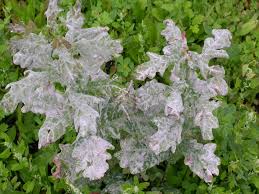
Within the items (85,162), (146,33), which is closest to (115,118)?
(85,162)

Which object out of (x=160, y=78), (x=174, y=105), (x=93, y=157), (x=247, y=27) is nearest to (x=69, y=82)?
(x=93, y=157)

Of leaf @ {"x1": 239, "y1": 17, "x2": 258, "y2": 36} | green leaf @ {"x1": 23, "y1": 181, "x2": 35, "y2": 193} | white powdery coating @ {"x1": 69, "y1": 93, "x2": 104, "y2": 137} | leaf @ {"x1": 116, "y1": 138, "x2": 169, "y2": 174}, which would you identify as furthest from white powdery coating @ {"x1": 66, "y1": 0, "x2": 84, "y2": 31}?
leaf @ {"x1": 239, "y1": 17, "x2": 258, "y2": 36}

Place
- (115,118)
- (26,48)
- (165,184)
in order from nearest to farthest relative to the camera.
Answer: (26,48) → (115,118) → (165,184)

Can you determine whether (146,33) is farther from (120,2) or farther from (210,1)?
(210,1)

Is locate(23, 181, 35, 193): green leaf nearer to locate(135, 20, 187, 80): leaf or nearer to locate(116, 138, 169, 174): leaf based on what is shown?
locate(116, 138, 169, 174): leaf

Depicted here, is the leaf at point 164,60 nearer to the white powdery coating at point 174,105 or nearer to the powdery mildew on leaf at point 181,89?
the powdery mildew on leaf at point 181,89

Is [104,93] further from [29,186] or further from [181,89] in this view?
[29,186]

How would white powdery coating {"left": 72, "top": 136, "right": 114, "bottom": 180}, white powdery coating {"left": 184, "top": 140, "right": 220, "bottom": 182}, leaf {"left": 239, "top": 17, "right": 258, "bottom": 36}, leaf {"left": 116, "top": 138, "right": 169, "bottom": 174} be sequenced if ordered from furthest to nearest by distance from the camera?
leaf {"left": 239, "top": 17, "right": 258, "bottom": 36} → leaf {"left": 116, "top": 138, "right": 169, "bottom": 174} → white powdery coating {"left": 184, "top": 140, "right": 220, "bottom": 182} → white powdery coating {"left": 72, "top": 136, "right": 114, "bottom": 180}
